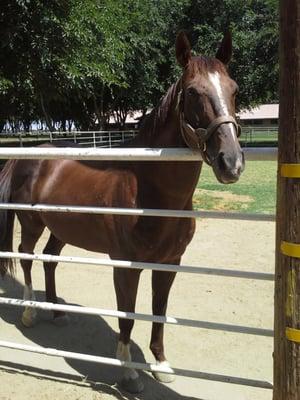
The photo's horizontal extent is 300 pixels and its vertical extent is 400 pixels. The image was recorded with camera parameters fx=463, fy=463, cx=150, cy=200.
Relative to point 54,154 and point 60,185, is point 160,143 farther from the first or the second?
point 60,185

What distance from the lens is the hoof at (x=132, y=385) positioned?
10.2 ft

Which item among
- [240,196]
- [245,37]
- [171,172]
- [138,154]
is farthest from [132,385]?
[245,37]

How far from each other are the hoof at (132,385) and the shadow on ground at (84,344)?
0.11 feet

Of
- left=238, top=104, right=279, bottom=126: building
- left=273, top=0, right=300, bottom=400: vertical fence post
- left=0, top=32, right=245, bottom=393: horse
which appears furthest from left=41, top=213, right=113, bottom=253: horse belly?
left=238, top=104, right=279, bottom=126: building

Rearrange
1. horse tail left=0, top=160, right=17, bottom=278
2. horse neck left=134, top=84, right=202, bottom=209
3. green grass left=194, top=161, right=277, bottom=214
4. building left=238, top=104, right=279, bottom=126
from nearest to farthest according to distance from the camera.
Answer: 1. horse neck left=134, top=84, right=202, bottom=209
2. horse tail left=0, top=160, right=17, bottom=278
3. green grass left=194, top=161, right=277, bottom=214
4. building left=238, top=104, right=279, bottom=126

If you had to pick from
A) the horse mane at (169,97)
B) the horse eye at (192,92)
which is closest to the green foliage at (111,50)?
the horse mane at (169,97)

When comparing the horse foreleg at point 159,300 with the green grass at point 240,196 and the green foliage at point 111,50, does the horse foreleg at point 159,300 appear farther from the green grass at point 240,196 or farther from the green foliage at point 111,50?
the green foliage at point 111,50

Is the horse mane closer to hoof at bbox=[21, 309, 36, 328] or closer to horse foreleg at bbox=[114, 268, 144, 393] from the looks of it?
horse foreleg at bbox=[114, 268, 144, 393]

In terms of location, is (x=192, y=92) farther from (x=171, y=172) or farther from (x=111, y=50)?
(x=111, y=50)

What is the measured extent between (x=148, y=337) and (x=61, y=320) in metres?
0.89

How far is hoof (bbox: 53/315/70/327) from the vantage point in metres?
4.30

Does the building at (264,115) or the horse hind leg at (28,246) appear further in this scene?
the building at (264,115)

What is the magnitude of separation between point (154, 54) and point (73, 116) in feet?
40.0

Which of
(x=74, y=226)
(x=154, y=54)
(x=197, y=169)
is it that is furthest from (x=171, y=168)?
(x=154, y=54)
